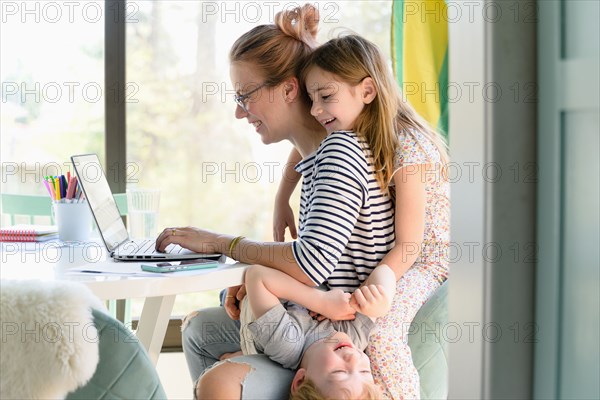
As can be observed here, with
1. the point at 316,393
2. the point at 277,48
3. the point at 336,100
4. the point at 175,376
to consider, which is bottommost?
the point at 175,376

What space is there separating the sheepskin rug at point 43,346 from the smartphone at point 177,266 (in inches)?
17.4

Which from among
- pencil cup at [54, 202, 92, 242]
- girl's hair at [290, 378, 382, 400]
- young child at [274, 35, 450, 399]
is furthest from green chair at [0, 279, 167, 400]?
pencil cup at [54, 202, 92, 242]

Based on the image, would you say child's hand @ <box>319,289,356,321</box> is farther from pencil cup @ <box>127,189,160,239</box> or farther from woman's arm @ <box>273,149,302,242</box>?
pencil cup @ <box>127,189,160,239</box>

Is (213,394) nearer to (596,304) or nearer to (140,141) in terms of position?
(596,304)

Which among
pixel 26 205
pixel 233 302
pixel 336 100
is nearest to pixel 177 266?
pixel 233 302

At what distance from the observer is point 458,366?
59 centimetres

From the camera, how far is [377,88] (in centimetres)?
168

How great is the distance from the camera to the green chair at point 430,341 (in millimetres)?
1620

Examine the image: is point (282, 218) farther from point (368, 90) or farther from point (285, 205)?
point (368, 90)

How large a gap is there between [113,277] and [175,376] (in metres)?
1.75

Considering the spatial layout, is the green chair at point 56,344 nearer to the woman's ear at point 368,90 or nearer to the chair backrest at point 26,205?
the woman's ear at point 368,90

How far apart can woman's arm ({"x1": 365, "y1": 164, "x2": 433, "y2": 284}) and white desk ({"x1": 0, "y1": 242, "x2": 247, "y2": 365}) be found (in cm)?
33

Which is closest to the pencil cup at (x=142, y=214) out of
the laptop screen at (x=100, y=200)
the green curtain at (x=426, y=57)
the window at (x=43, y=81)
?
the laptop screen at (x=100, y=200)

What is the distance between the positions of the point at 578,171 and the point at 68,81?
12.0 feet
